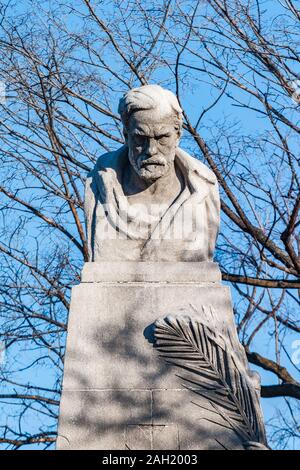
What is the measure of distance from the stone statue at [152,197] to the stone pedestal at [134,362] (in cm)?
21

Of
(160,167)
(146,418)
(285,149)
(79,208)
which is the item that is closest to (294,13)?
(285,149)

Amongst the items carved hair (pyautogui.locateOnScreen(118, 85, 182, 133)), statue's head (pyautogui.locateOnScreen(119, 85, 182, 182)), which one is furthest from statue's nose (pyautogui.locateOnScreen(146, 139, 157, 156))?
carved hair (pyautogui.locateOnScreen(118, 85, 182, 133))

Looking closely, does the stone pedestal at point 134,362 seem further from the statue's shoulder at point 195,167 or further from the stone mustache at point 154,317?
the statue's shoulder at point 195,167

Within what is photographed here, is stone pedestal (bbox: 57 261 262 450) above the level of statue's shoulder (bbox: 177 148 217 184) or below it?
A: below

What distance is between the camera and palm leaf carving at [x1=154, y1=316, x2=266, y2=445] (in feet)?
14.5

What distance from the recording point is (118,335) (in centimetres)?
466

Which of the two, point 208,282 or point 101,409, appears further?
point 208,282

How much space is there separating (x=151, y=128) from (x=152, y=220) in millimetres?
602

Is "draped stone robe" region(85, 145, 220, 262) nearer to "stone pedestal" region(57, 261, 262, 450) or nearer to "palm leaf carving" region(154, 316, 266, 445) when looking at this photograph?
"stone pedestal" region(57, 261, 262, 450)

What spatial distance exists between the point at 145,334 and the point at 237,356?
55 cm

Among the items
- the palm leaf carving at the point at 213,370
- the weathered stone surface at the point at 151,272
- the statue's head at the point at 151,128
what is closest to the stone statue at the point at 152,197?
the statue's head at the point at 151,128
